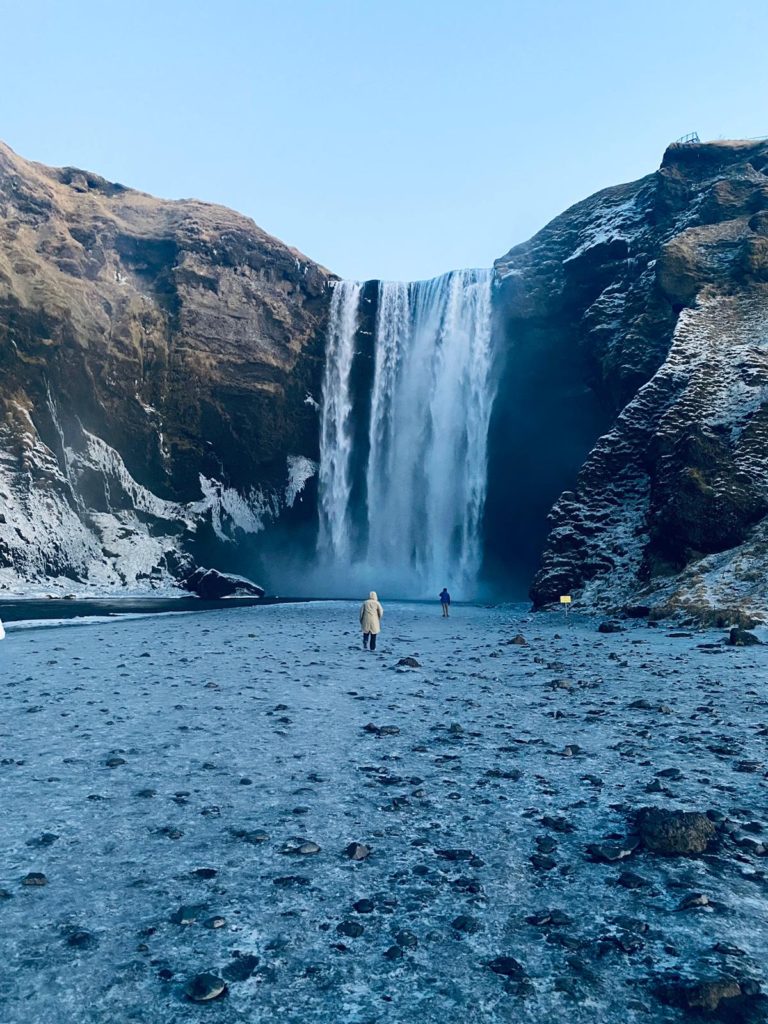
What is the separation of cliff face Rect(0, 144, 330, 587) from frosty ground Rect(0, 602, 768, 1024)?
174ft

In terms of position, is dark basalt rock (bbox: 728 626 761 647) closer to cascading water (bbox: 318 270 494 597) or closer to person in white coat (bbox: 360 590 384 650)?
person in white coat (bbox: 360 590 384 650)

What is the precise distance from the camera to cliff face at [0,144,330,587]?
5906 cm

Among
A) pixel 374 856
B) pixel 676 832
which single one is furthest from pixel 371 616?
pixel 676 832

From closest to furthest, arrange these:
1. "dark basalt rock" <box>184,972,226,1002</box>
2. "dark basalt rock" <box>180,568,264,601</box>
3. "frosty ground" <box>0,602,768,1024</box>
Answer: "dark basalt rock" <box>184,972,226,1002</box>
"frosty ground" <box>0,602,768,1024</box>
"dark basalt rock" <box>180,568,264,601</box>

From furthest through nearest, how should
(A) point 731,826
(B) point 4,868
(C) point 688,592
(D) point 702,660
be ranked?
(C) point 688,592 < (D) point 702,660 < (A) point 731,826 < (B) point 4,868

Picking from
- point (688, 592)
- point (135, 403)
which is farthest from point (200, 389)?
point (688, 592)

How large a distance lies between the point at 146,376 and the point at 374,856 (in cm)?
6720

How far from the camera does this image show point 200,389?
67188mm

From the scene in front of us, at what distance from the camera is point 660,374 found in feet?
124

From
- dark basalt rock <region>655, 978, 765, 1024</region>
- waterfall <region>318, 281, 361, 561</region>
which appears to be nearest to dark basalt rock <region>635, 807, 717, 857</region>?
dark basalt rock <region>655, 978, 765, 1024</region>

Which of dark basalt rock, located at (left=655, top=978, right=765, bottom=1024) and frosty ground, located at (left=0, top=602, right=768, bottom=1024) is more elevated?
dark basalt rock, located at (left=655, top=978, right=765, bottom=1024)

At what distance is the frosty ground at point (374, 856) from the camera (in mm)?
3514

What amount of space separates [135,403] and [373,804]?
214 ft

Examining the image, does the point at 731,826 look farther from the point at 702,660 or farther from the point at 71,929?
the point at 702,660
